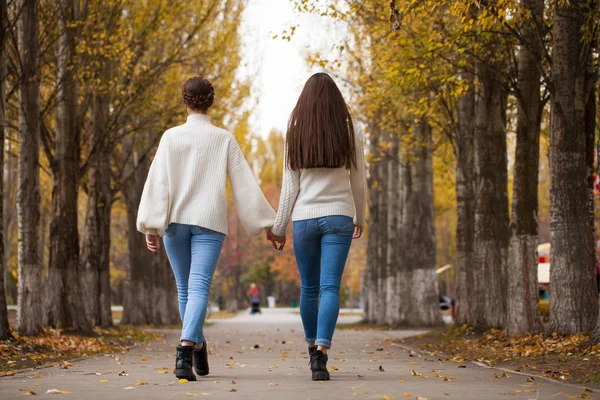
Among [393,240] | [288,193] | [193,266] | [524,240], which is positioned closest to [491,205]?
[524,240]

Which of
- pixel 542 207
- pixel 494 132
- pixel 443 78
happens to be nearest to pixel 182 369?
pixel 443 78

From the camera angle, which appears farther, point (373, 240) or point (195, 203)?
point (373, 240)

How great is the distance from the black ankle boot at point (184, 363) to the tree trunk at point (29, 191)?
960 centimetres

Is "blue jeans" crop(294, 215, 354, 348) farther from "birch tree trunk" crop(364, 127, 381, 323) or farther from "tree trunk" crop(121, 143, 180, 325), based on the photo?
"birch tree trunk" crop(364, 127, 381, 323)

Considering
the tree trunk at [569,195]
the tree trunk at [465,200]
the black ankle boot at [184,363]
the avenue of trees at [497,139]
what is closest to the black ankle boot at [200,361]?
the black ankle boot at [184,363]

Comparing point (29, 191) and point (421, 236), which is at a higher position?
point (29, 191)

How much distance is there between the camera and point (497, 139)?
17297 mm

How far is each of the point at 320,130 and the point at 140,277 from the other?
2458 cm

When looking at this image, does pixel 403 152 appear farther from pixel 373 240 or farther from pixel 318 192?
pixel 318 192

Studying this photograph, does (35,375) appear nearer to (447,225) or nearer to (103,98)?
(103,98)

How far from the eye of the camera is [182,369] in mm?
7676

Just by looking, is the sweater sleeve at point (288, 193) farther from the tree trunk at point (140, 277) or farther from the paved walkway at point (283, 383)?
the tree trunk at point (140, 277)

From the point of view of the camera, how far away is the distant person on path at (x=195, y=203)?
784 centimetres

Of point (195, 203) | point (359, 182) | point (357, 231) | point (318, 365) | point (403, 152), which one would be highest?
point (403, 152)
